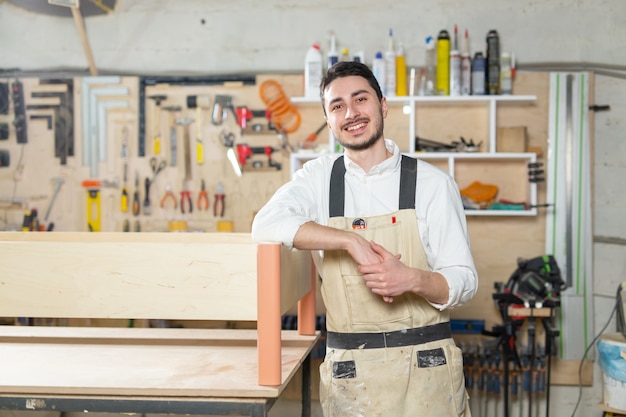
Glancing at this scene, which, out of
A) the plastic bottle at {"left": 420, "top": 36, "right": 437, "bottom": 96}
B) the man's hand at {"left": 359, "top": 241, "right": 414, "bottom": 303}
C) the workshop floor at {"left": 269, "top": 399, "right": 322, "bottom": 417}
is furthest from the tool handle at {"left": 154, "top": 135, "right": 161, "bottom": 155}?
the man's hand at {"left": 359, "top": 241, "right": 414, "bottom": 303}

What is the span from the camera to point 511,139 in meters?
3.92

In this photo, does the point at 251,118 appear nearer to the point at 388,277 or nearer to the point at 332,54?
the point at 332,54

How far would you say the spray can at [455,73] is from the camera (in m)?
3.88

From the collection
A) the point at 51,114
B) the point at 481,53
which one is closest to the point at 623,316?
the point at 481,53

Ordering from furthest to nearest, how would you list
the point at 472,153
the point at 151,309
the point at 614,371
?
the point at 472,153 → the point at 614,371 → the point at 151,309

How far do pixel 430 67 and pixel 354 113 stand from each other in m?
2.08

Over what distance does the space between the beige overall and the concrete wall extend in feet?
7.59

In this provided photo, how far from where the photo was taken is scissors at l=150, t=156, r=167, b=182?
4.24 m

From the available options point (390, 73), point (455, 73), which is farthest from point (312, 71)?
point (455, 73)

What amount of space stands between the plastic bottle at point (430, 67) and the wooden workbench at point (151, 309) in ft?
7.22

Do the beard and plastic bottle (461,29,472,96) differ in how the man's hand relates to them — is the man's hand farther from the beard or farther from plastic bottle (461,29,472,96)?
plastic bottle (461,29,472,96)

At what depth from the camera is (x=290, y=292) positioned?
1979 mm

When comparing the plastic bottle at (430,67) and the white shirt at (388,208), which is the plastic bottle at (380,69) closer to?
the plastic bottle at (430,67)

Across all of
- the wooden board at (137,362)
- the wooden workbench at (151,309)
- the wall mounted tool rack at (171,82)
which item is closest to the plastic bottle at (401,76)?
the wall mounted tool rack at (171,82)
